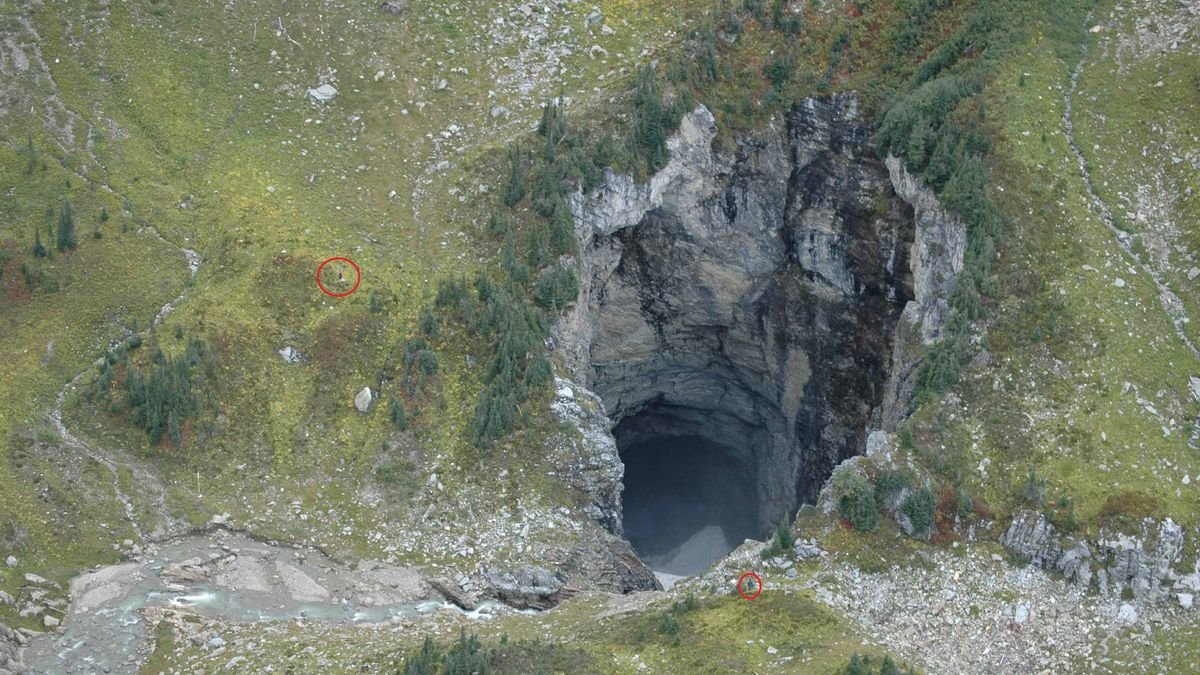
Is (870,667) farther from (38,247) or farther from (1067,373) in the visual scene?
(38,247)

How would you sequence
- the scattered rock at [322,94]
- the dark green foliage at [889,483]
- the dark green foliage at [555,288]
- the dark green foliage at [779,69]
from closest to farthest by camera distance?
1. the dark green foliage at [889,483]
2. the dark green foliage at [555,288]
3. the scattered rock at [322,94]
4. the dark green foliage at [779,69]

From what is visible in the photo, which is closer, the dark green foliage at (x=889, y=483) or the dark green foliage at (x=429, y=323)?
the dark green foliage at (x=889, y=483)

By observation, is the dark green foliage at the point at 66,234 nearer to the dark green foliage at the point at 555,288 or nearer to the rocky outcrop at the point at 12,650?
the rocky outcrop at the point at 12,650

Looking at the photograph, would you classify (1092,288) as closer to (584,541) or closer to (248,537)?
(584,541)

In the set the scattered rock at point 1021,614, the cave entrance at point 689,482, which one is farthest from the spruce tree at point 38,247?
the scattered rock at point 1021,614

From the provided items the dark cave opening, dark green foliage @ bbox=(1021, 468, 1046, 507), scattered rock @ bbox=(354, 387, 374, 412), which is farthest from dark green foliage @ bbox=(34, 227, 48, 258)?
dark green foliage @ bbox=(1021, 468, 1046, 507)

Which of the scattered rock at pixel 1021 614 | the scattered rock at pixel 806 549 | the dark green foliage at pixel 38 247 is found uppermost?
the dark green foliage at pixel 38 247

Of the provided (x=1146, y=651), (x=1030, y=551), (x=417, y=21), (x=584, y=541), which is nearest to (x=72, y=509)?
(x=584, y=541)

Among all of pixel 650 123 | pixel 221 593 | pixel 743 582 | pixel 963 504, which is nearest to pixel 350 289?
pixel 221 593
